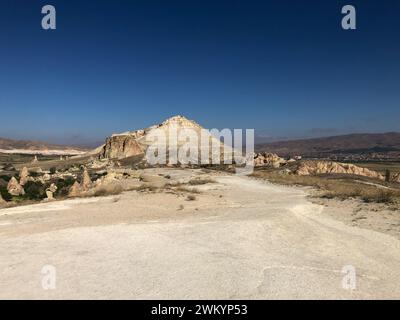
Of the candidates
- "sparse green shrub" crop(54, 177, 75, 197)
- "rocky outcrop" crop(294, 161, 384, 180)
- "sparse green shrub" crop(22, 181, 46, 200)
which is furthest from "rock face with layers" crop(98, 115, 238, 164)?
"sparse green shrub" crop(22, 181, 46, 200)

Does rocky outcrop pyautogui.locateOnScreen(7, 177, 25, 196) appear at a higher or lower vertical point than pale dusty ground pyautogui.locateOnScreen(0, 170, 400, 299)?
lower

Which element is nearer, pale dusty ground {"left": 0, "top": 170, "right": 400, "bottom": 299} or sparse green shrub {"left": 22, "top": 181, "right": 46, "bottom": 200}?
pale dusty ground {"left": 0, "top": 170, "right": 400, "bottom": 299}

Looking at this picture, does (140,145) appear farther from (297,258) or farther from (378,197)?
(297,258)

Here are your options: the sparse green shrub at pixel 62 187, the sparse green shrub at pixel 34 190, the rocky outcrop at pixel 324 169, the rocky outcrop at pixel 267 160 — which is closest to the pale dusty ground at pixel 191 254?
the sparse green shrub at pixel 62 187

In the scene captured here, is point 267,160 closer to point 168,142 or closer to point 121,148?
point 168,142

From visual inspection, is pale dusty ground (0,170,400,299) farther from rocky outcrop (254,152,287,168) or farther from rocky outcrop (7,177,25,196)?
rocky outcrop (254,152,287,168)

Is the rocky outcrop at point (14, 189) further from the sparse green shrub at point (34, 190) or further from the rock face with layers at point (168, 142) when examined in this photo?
the rock face with layers at point (168, 142)

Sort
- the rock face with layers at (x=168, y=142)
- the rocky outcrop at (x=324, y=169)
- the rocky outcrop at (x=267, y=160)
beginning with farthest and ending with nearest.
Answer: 1. the rock face with layers at (x=168, y=142)
2. the rocky outcrop at (x=267, y=160)
3. the rocky outcrop at (x=324, y=169)

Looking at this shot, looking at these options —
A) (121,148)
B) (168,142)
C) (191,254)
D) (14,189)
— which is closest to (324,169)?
(168,142)

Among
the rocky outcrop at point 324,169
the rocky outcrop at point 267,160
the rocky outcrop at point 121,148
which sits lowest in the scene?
the rocky outcrop at point 324,169
